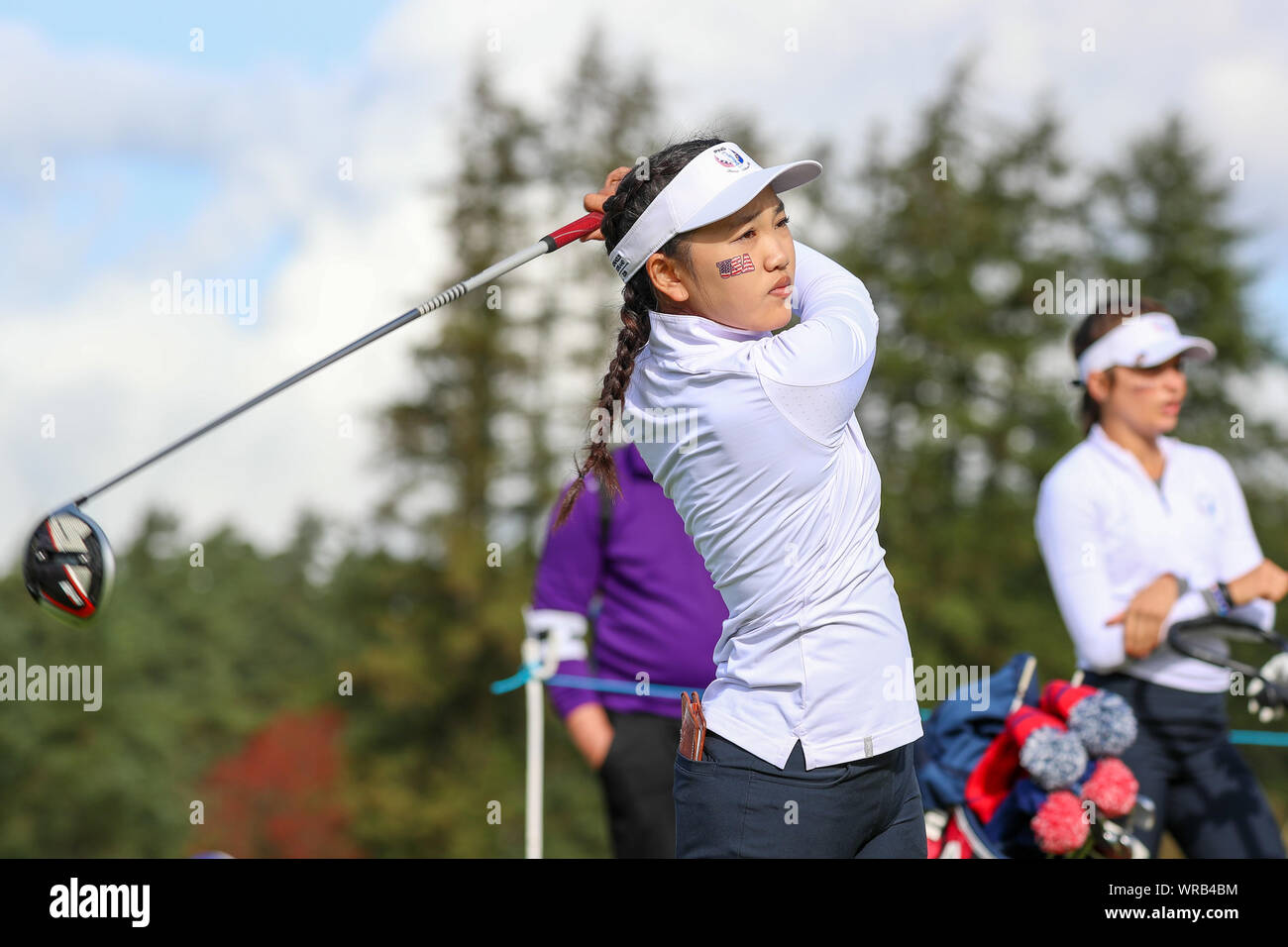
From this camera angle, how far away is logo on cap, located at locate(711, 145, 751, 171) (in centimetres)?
292

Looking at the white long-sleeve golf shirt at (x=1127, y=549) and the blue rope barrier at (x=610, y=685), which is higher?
the white long-sleeve golf shirt at (x=1127, y=549)

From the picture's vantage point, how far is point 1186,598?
4.37 meters

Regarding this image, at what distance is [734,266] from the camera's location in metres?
2.88

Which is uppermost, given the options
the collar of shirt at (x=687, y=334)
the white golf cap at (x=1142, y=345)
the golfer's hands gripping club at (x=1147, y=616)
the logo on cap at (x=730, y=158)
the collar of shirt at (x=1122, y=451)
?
the logo on cap at (x=730, y=158)

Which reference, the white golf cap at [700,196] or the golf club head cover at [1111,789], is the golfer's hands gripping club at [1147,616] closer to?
the golf club head cover at [1111,789]

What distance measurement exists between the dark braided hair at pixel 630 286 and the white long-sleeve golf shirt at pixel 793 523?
0.61 feet

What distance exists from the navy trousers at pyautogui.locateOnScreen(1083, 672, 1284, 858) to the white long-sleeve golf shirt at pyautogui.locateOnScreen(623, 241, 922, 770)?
1.74 m

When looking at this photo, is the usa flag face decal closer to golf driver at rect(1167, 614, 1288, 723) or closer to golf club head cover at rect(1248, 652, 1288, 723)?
golf driver at rect(1167, 614, 1288, 723)

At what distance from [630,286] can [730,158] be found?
36cm

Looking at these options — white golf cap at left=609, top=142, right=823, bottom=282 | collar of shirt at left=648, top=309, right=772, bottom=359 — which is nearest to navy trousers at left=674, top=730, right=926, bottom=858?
collar of shirt at left=648, top=309, right=772, bottom=359

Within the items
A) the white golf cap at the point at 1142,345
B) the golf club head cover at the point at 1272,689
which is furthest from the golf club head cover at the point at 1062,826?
the white golf cap at the point at 1142,345

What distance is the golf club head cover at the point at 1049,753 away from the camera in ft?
13.2
